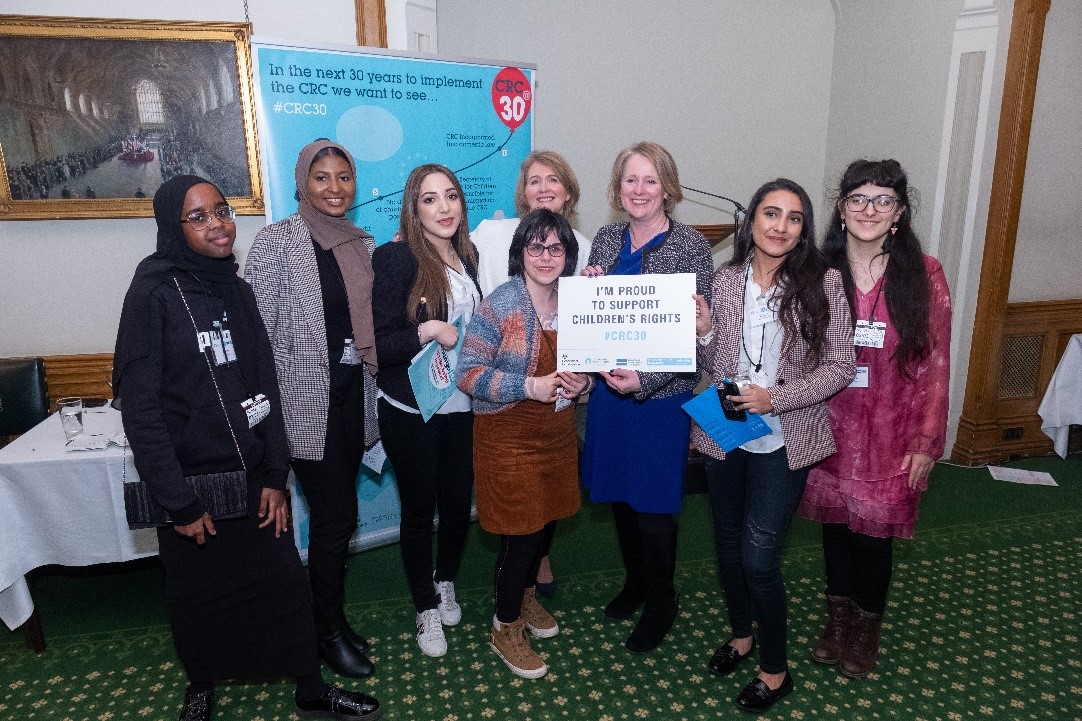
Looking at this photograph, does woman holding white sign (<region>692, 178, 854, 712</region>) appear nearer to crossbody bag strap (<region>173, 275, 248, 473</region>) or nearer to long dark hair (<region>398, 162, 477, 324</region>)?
long dark hair (<region>398, 162, 477, 324</region>)

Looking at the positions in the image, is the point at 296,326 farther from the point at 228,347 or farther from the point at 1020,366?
the point at 1020,366

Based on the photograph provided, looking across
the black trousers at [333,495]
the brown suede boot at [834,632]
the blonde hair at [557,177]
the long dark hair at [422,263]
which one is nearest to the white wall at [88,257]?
the blonde hair at [557,177]

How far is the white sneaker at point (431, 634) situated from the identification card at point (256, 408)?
1072 mm

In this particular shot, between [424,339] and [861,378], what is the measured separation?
1366 millimetres

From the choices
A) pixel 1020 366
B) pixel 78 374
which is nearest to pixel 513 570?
pixel 78 374

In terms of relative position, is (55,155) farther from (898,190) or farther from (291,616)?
(898,190)

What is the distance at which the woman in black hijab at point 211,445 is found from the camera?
1.83 meters

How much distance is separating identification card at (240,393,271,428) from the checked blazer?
4.25 ft

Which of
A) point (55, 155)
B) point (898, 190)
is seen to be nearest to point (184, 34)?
point (55, 155)

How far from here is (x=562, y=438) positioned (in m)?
2.33

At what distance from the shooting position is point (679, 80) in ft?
17.1

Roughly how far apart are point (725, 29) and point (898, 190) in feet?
12.0

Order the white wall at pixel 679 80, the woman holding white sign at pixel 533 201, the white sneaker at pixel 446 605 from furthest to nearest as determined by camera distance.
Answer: the white wall at pixel 679 80, the white sneaker at pixel 446 605, the woman holding white sign at pixel 533 201

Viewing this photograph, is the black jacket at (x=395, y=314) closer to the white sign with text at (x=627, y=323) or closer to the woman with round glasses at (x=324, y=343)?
the woman with round glasses at (x=324, y=343)
